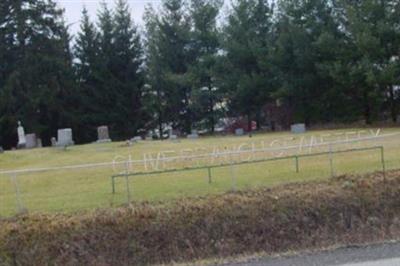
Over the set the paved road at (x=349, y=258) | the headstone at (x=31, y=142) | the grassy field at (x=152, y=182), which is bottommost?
the paved road at (x=349, y=258)

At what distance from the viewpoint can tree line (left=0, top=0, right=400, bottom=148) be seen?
34.3 meters

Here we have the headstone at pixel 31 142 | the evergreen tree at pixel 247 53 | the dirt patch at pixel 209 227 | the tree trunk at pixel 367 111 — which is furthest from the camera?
the evergreen tree at pixel 247 53

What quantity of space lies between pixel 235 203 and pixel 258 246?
91 cm

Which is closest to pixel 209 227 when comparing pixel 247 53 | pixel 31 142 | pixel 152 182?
pixel 152 182

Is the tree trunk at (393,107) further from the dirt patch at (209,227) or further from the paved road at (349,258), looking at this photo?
the paved road at (349,258)

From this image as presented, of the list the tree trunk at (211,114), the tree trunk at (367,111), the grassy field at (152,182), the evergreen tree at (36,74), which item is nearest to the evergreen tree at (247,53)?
the tree trunk at (211,114)

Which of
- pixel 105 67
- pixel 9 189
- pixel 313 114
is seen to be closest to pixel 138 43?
pixel 105 67

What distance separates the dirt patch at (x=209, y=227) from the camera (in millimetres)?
9234

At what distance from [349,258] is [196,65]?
3596 cm

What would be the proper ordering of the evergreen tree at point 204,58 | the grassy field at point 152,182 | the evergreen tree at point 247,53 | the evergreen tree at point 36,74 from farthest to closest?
1. the evergreen tree at point 204,58
2. the evergreen tree at point 36,74
3. the evergreen tree at point 247,53
4. the grassy field at point 152,182

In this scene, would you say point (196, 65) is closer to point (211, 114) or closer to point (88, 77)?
point (211, 114)

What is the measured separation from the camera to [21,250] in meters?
9.14

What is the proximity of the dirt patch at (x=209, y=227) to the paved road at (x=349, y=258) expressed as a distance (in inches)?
45.8

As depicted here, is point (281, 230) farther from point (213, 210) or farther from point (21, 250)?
point (21, 250)
